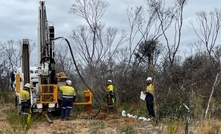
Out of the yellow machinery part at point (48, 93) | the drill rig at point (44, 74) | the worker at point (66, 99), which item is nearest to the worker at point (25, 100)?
the drill rig at point (44, 74)

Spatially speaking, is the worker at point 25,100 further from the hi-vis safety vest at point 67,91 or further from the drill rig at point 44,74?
the hi-vis safety vest at point 67,91

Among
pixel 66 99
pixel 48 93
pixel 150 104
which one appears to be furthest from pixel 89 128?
pixel 48 93

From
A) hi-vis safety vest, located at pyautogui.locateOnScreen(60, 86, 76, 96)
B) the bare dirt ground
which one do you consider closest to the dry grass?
the bare dirt ground

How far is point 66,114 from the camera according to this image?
17219 mm

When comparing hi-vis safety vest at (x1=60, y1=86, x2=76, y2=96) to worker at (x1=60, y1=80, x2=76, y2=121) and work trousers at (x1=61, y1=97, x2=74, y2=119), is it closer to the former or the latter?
worker at (x1=60, y1=80, x2=76, y2=121)

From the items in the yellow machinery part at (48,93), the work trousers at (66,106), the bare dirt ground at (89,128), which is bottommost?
the bare dirt ground at (89,128)

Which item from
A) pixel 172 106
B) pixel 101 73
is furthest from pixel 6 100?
pixel 172 106

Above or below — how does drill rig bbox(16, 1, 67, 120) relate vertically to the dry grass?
above

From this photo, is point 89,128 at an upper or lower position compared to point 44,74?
lower

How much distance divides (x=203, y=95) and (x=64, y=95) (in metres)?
5.35

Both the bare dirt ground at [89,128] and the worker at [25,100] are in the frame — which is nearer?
the bare dirt ground at [89,128]

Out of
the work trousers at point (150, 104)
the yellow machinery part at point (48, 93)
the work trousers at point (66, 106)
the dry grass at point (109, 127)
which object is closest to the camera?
the dry grass at point (109, 127)

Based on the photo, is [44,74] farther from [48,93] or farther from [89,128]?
[89,128]

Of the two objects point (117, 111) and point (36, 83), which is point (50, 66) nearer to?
point (36, 83)
